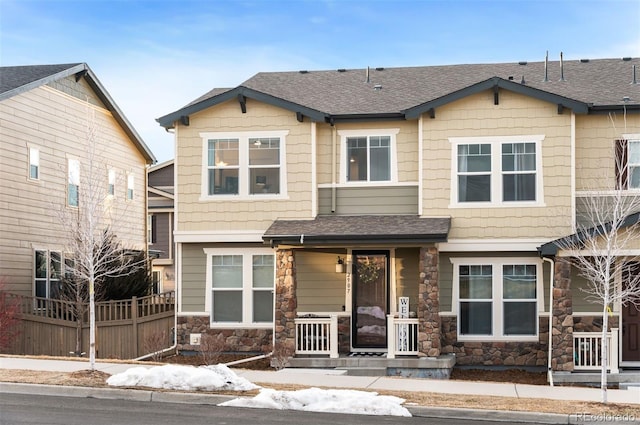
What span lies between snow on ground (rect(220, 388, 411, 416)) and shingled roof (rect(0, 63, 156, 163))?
13434mm

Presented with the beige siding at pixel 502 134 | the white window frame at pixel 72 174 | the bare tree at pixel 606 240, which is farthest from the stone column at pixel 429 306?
the white window frame at pixel 72 174

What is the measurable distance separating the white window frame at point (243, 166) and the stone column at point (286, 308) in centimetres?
212

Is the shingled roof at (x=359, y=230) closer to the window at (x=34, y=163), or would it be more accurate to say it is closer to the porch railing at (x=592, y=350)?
the porch railing at (x=592, y=350)

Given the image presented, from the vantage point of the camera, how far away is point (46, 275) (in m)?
25.0

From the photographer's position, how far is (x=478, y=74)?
23.9 metres

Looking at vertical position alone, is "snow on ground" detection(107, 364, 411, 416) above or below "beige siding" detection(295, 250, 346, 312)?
below

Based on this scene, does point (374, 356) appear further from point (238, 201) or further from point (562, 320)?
point (238, 201)

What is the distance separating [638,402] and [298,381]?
19.6 feet

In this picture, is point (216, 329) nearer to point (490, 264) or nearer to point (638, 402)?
point (490, 264)

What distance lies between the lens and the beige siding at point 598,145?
20281 mm

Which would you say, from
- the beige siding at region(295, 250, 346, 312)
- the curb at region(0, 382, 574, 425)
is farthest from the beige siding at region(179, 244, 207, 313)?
the curb at region(0, 382, 574, 425)

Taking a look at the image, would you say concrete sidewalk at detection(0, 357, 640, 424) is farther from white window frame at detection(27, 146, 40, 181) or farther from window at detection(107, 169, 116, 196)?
window at detection(107, 169, 116, 196)

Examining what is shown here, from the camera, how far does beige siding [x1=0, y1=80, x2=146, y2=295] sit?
23328mm

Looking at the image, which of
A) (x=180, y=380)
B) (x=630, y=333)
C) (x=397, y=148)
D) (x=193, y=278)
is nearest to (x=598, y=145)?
(x=630, y=333)
